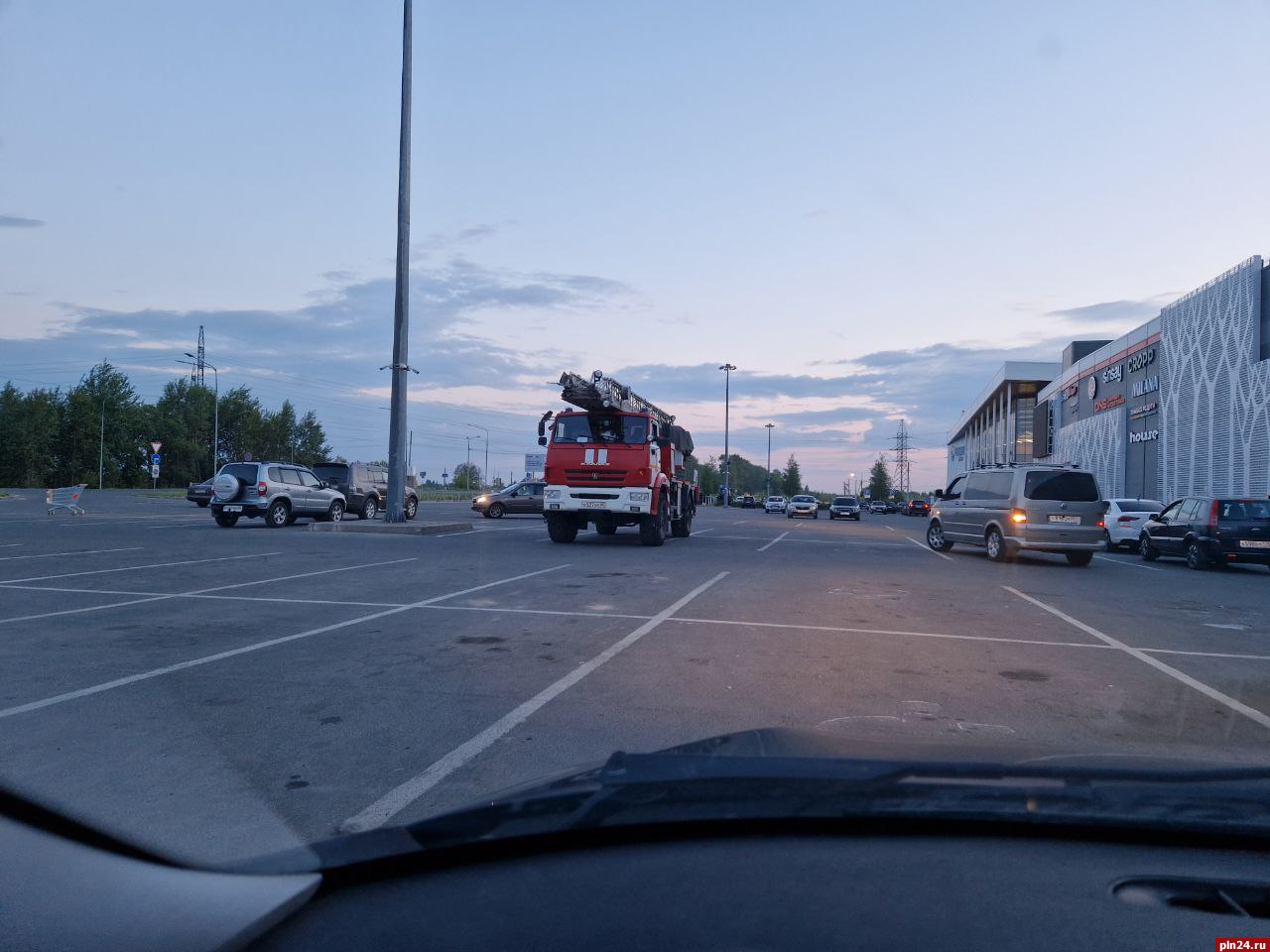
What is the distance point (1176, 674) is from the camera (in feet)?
24.1

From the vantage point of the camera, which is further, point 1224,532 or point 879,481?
point 879,481

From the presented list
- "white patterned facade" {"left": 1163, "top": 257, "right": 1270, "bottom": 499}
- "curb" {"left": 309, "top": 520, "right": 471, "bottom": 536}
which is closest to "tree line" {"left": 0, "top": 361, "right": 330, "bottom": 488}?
"curb" {"left": 309, "top": 520, "right": 471, "bottom": 536}

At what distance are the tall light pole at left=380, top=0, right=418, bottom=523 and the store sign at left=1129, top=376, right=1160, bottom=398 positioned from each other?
3541 centimetres

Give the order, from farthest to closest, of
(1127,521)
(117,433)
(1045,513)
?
(117,433) → (1127,521) → (1045,513)

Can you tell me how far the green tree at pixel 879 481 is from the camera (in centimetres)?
16938

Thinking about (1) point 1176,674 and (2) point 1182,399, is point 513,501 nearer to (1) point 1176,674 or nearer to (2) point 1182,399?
(2) point 1182,399

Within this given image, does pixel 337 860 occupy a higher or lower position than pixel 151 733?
higher

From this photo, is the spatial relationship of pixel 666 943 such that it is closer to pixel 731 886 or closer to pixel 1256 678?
pixel 731 886

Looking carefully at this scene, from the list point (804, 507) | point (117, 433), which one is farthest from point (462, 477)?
point (804, 507)

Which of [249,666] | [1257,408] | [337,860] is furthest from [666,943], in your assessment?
[1257,408]

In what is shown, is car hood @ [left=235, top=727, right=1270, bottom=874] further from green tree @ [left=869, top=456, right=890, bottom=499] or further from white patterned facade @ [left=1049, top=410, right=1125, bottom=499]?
green tree @ [left=869, top=456, right=890, bottom=499]

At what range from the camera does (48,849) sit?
2305 millimetres

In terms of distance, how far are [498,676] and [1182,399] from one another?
40976 mm

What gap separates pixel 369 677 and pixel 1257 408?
34882 millimetres
